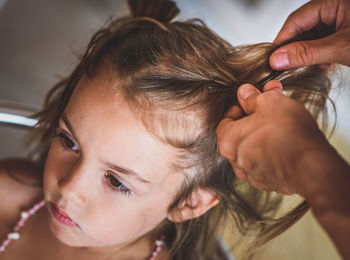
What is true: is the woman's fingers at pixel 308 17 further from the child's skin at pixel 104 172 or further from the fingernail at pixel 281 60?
the child's skin at pixel 104 172

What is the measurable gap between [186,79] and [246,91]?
4.7 inches

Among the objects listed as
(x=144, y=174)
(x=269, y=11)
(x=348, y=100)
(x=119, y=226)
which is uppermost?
(x=269, y=11)

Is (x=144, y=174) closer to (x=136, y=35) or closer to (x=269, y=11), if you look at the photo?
(x=136, y=35)

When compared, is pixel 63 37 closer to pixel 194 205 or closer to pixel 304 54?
pixel 194 205

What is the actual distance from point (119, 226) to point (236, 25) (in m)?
0.92

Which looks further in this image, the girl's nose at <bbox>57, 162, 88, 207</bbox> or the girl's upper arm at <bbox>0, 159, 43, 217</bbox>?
the girl's upper arm at <bbox>0, 159, 43, 217</bbox>

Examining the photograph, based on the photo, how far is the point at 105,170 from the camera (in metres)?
0.60

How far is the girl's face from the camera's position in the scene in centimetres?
58

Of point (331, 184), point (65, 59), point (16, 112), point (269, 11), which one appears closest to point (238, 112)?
point (331, 184)

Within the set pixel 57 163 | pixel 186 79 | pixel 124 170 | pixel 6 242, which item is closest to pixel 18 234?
pixel 6 242

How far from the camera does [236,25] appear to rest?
1291 millimetres

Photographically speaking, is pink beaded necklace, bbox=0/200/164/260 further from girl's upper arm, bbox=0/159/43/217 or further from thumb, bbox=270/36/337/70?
thumb, bbox=270/36/337/70

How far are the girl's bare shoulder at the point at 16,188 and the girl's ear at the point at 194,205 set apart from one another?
416mm

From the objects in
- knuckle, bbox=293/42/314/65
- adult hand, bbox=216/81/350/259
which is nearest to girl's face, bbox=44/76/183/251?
adult hand, bbox=216/81/350/259
